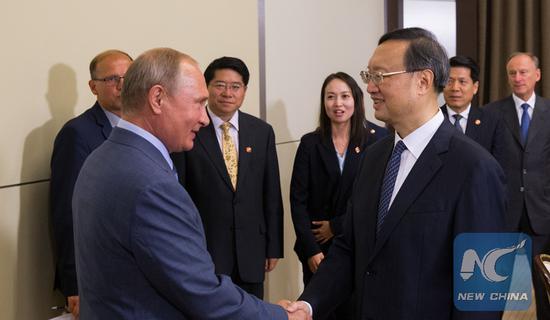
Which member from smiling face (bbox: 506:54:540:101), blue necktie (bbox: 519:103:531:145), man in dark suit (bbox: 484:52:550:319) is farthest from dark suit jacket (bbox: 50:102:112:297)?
smiling face (bbox: 506:54:540:101)

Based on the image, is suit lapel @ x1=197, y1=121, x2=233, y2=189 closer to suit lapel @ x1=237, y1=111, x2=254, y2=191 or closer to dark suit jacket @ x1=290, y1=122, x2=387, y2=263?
suit lapel @ x1=237, y1=111, x2=254, y2=191

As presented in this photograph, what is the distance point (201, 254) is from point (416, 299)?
0.64m

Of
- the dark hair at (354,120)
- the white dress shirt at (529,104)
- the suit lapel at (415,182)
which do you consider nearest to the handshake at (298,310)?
the suit lapel at (415,182)

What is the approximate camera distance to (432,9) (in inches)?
261

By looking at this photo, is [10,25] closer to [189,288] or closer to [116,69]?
[116,69]

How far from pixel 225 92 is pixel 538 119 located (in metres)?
2.57

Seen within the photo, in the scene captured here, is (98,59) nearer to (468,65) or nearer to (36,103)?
(36,103)

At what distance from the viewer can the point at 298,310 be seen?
2232 mm

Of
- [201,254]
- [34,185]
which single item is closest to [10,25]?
[34,185]

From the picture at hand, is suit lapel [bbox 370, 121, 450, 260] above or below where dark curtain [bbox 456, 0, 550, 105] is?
below

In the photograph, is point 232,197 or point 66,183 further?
point 232,197

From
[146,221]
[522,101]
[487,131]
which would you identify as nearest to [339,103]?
[487,131]

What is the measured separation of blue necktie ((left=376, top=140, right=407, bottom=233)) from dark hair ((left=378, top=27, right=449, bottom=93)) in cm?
22

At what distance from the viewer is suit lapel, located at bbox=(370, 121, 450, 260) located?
6.35 feet
